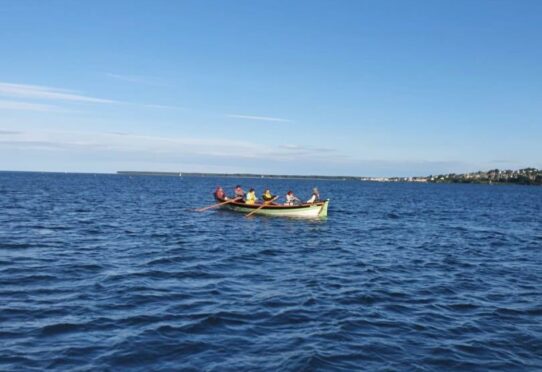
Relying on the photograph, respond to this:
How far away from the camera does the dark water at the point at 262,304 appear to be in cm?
A: 1075

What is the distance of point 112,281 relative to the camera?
17.1 metres

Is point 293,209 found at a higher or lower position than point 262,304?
higher

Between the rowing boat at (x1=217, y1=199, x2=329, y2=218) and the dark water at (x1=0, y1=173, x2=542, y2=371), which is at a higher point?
the rowing boat at (x1=217, y1=199, x2=329, y2=218)

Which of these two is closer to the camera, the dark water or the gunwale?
the dark water

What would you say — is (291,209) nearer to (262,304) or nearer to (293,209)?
(293,209)

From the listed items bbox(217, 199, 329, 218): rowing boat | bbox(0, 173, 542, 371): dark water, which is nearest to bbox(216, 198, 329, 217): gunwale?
bbox(217, 199, 329, 218): rowing boat

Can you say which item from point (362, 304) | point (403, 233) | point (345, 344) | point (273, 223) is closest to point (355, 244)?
point (403, 233)

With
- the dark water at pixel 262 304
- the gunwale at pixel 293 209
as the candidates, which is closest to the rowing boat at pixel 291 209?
the gunwale at pixel 293 209

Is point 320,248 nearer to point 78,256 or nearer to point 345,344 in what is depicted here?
point 78,256

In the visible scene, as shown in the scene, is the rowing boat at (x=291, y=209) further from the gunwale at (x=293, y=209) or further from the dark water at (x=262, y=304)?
the dark water at (x=262, y=304)

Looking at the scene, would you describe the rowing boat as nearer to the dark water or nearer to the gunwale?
the gunwale

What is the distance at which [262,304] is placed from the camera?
14727 millimetres

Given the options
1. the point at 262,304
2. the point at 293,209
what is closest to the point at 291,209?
the point at 293,209

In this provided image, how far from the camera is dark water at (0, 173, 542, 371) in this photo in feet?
35.3
